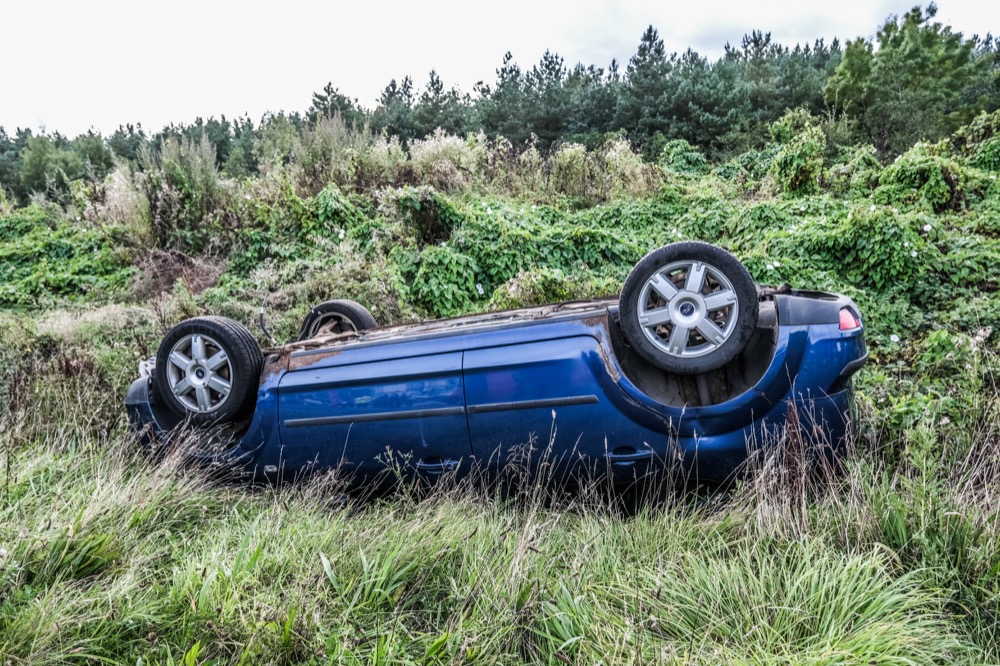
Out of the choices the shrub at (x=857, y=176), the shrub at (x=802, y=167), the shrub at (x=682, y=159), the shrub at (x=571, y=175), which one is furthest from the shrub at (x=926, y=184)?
the shrub at (x=682, y=159)

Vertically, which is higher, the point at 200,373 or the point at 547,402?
the point at 200,373

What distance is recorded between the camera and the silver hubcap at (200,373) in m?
3.42

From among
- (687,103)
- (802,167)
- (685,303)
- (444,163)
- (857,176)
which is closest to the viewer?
(685,303)

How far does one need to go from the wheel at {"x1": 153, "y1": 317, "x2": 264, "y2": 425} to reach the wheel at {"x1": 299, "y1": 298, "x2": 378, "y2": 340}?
3.56 feet

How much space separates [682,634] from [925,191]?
802 cm

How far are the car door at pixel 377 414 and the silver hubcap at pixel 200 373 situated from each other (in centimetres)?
44

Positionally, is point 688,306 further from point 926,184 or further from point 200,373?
point 926,184

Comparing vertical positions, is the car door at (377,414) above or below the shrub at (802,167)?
below

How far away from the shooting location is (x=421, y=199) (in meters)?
8.09

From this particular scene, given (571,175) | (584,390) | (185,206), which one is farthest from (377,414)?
(571,175)

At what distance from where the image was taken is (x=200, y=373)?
3469 millimetres

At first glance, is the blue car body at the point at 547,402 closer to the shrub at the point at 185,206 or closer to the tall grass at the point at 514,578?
the tall grass at the point at 514,578

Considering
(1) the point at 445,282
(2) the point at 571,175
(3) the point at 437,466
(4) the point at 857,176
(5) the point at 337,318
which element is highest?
(2) the point at 571,175

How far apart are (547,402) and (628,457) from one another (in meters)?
0.46
